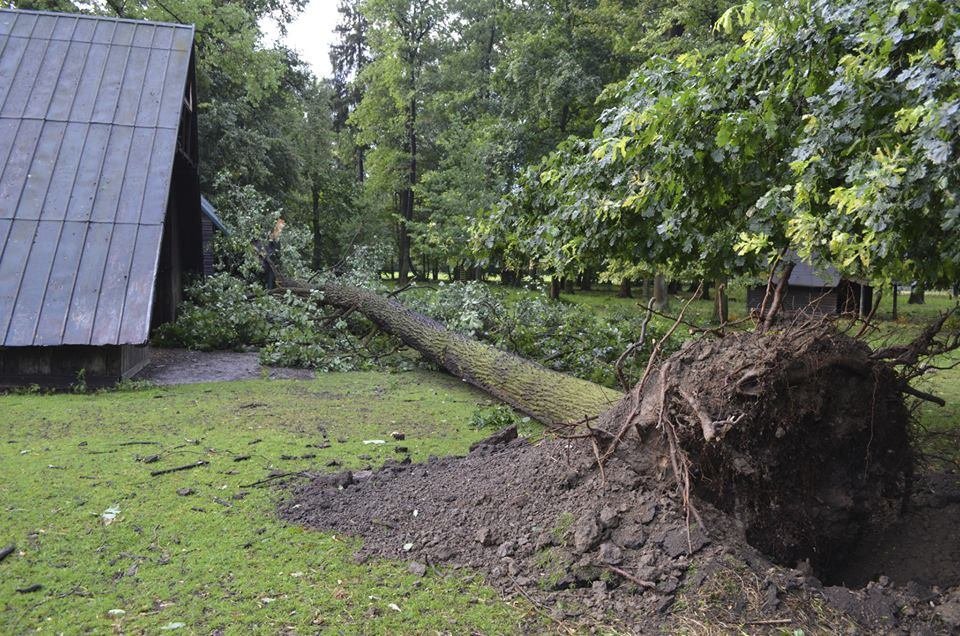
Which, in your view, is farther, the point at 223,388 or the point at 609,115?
the point at 223,388

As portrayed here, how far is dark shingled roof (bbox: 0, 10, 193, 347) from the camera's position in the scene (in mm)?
8562

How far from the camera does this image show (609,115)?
6742 mm

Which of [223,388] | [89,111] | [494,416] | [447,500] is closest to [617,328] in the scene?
[494,416]

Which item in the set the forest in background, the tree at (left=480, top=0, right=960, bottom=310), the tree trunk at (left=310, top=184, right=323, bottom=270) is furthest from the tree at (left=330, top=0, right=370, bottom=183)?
the tree at (left=480, top=0, right=960, bottom=310)

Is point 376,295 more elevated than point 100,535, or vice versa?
point 376,295

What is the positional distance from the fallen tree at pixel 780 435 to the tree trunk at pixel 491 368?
4.51ft

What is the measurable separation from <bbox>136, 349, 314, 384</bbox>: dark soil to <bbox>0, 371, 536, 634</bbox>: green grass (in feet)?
5.77

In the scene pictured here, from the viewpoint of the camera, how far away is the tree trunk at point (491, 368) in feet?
22.6

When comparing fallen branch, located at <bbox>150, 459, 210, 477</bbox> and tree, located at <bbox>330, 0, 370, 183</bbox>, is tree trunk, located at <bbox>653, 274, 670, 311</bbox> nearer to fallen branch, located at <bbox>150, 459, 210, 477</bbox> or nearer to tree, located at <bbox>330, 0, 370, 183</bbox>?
fallen branch, located at <bbox>150, 459, 210, 477</bbox>

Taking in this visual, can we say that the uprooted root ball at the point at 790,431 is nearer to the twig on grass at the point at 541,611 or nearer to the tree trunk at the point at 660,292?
the twig on grass at the point at 541,611

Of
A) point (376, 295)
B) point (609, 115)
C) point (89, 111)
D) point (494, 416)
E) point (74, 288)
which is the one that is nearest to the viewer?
point (609, 115)

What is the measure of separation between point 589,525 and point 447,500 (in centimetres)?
107

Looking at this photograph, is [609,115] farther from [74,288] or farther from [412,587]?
[74,288]

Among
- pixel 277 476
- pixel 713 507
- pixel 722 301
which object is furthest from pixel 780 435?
pixel 277 476
